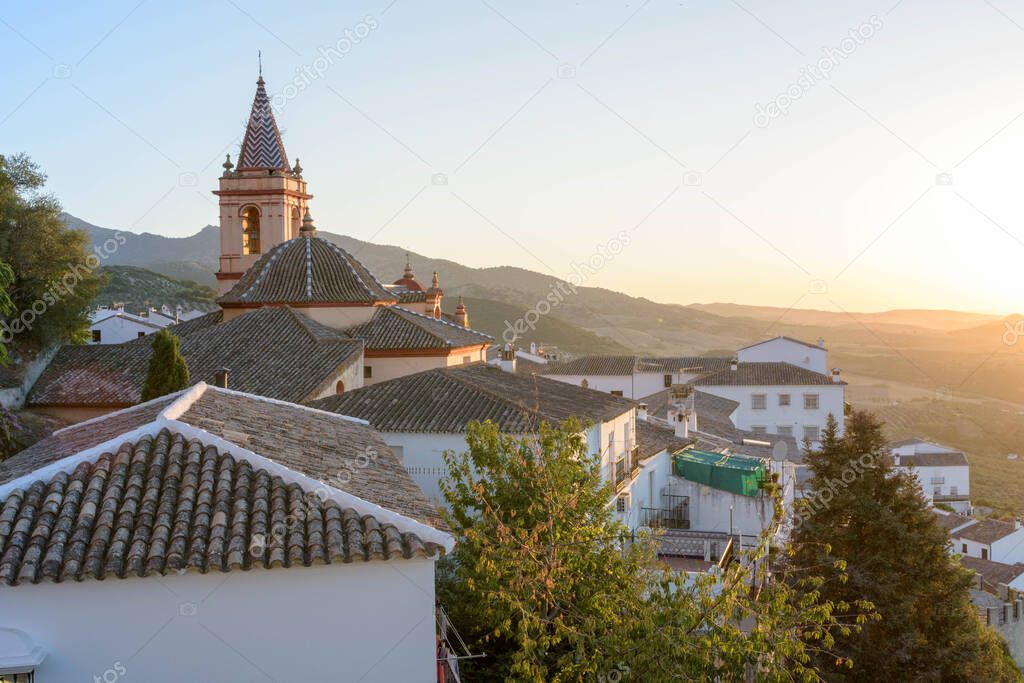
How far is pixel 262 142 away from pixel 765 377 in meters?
28.4

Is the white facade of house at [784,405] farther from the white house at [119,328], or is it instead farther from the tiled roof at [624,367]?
the white house at [119,328]

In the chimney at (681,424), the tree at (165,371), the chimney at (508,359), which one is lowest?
the chimney at (681,424)

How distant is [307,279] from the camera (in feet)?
93.1

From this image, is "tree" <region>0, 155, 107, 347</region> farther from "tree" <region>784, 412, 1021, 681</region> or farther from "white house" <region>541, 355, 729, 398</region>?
"white house" <region>541, 355, 729, 398</region>

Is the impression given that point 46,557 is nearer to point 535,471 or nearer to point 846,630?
point 535,471

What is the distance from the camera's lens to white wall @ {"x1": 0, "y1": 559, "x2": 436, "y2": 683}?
6973 millimetres

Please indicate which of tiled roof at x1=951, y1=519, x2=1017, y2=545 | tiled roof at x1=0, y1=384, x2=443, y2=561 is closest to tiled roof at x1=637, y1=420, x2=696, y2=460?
tiled roof at x1=0, y1=384, x2=443, y2=561

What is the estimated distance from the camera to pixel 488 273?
182 m

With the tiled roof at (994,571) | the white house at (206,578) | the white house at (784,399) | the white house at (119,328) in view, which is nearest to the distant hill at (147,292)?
the white house at (119,328)

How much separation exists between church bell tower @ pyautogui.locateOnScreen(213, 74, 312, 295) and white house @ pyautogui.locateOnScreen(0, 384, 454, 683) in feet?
112

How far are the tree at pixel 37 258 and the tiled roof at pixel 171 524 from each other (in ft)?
55.0

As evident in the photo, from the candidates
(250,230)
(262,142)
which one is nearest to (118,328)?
(250,230)

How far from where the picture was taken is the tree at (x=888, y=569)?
1492 centimetres

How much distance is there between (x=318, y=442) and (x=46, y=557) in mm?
4286
